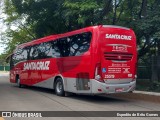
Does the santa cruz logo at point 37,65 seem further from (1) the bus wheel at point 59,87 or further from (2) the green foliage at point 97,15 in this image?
(2) the green foliage at point 97,15

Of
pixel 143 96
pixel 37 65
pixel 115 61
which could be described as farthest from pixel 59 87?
pixel 143 96

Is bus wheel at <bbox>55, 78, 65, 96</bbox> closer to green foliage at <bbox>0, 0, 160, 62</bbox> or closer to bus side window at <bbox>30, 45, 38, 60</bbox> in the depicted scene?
bus side window at <bbox>30, 45, 38, 60</bbox>

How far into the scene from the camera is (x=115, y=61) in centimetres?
1439

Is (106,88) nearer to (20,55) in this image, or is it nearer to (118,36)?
(118,36)

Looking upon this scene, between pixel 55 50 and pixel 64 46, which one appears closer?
pixel 64 46

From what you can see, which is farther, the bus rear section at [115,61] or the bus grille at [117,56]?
the bus grille at [117,56]

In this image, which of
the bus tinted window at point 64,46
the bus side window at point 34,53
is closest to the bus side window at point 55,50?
the bus tinted window at point 64,46

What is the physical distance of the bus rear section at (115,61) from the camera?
14.0 meters

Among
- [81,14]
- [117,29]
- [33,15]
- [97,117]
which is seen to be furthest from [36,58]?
[97,117]

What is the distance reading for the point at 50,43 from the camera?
→ 728 inches

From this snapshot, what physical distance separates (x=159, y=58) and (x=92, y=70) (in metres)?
4.91

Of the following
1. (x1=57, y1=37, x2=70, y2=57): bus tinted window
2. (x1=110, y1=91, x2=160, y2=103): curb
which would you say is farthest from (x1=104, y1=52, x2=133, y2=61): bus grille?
(x1=57, y1=37, x2=70, y2=57): bus tinted window

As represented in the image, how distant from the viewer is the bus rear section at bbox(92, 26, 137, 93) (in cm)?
1401

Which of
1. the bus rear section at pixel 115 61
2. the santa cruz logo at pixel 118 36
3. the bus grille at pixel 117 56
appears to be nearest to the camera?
the bus rear section at pixel 115 61
